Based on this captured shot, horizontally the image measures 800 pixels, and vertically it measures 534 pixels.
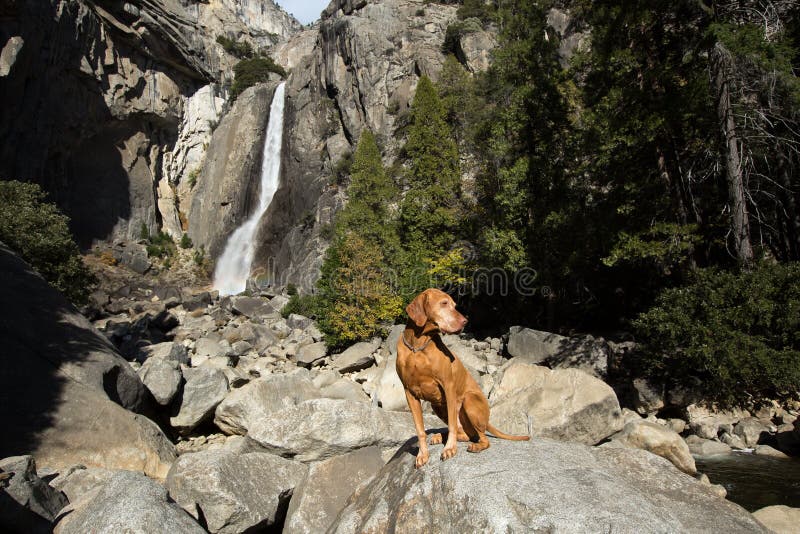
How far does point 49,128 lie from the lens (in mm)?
38000

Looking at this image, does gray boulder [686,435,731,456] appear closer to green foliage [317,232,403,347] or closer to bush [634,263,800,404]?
bush [634,263,800,404]

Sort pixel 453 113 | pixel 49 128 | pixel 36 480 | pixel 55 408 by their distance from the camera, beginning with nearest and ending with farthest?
pixel 36 480, pixel 55 408, pixel 453 113, pixel 49 128

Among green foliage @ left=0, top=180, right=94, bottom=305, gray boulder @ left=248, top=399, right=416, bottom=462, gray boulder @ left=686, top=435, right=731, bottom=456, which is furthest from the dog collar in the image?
green foliage @ left=0, top=180, right=94, bottom=305

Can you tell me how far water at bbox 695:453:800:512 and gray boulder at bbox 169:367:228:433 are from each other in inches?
421

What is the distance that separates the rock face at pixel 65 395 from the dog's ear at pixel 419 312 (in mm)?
6983

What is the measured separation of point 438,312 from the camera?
4.02 metres

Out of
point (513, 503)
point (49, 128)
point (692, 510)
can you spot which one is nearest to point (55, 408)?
point (513, 503)

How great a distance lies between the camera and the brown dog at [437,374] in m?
4.04

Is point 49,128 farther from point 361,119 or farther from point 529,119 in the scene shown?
point 529,119

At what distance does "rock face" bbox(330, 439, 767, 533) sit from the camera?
10.3ft

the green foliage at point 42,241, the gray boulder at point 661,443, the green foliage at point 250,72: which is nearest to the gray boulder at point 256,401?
the gray boulder at point 661,443

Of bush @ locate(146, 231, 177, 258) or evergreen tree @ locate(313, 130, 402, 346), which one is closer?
evergreen tree @ locate(313, 130, 402, 346)

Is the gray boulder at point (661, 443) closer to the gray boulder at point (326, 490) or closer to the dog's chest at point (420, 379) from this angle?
the gray boulder at point (326, 490)

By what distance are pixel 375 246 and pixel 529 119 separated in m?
9.32
